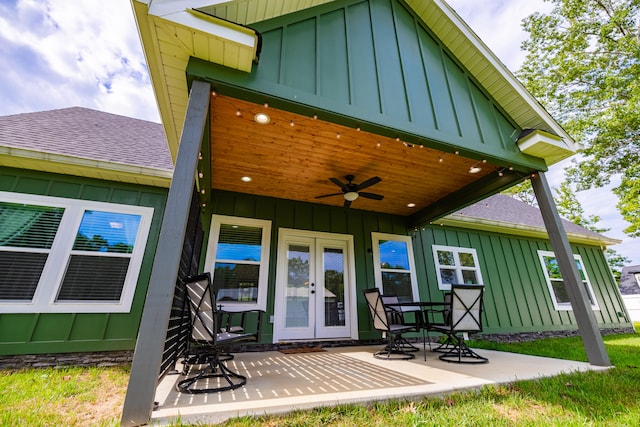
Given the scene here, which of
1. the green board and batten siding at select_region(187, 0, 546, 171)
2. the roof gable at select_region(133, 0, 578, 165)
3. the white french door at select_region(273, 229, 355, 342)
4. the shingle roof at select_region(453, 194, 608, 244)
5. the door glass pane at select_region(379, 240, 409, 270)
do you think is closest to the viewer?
the roof gable at select_region(133, 0, 578, 165)

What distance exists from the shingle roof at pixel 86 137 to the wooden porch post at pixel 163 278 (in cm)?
254

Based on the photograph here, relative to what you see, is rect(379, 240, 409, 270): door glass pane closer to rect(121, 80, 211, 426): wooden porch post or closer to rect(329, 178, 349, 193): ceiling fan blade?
rect(329, 178, 349, 193): ceiling fan blade

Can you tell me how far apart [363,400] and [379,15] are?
485 centimetres

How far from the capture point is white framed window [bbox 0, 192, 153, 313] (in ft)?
12.0

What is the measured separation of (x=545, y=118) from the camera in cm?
404

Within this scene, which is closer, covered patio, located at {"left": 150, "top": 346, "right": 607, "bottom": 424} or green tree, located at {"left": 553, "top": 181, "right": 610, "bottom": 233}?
covered patio, located at {"left": 150, "top": 346, "right": 607, "bottom": 424}

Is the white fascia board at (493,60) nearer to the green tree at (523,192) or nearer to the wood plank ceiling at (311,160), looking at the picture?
the wood plank ceiling at (311,160)

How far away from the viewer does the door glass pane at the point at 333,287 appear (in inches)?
211

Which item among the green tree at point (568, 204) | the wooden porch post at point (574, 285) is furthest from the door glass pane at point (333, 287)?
the green tree at point (568, 204)

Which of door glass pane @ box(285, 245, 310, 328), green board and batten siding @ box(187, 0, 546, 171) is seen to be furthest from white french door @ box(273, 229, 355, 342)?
green board and batten siding @ box(187, 0, 546, 171)

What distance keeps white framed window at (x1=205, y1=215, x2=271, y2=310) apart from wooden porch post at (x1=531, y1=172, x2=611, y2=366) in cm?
460

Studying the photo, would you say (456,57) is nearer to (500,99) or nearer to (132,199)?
(500,99)

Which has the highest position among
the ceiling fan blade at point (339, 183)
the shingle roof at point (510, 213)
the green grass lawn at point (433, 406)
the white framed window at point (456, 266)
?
the shingle roof at point (510, 213)

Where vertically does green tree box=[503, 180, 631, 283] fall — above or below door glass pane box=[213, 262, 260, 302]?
above
